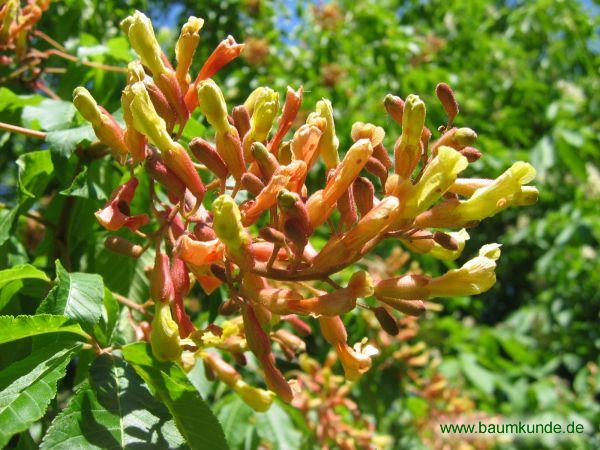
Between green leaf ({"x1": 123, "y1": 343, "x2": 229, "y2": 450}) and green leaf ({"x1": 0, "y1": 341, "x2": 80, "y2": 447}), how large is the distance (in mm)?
146

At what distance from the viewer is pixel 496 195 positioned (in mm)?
959

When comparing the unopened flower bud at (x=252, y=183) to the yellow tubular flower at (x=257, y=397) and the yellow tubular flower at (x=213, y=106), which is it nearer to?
the yellow tubular flower at (x=213, y=106)

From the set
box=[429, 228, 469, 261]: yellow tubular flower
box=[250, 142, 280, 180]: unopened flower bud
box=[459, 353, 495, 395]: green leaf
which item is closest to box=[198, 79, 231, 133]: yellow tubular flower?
box=[250, 142, 280, 180]: unopened flower bud

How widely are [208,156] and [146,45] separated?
0.28 meters

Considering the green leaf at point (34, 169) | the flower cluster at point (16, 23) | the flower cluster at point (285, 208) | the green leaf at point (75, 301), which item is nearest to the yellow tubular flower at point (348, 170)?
the flower cluster at point (285, 208)

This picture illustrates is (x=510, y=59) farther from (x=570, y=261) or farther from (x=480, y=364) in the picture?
(x=480, y=364)

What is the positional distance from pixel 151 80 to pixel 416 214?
60 cm

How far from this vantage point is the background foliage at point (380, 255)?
1054mm

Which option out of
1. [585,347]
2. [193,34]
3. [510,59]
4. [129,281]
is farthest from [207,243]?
[510,59]

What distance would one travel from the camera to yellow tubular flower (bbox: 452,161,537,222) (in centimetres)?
96

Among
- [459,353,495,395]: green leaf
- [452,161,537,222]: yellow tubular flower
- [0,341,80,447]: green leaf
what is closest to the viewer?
[0,341,80,447]: green leaf

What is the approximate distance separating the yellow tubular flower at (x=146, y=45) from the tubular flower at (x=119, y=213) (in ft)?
0.72

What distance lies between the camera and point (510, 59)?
6.73m

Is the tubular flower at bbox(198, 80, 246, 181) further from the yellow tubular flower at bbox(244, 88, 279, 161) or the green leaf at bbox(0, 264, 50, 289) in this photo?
the green leaf at bbox(0, 264, 50, 289)
